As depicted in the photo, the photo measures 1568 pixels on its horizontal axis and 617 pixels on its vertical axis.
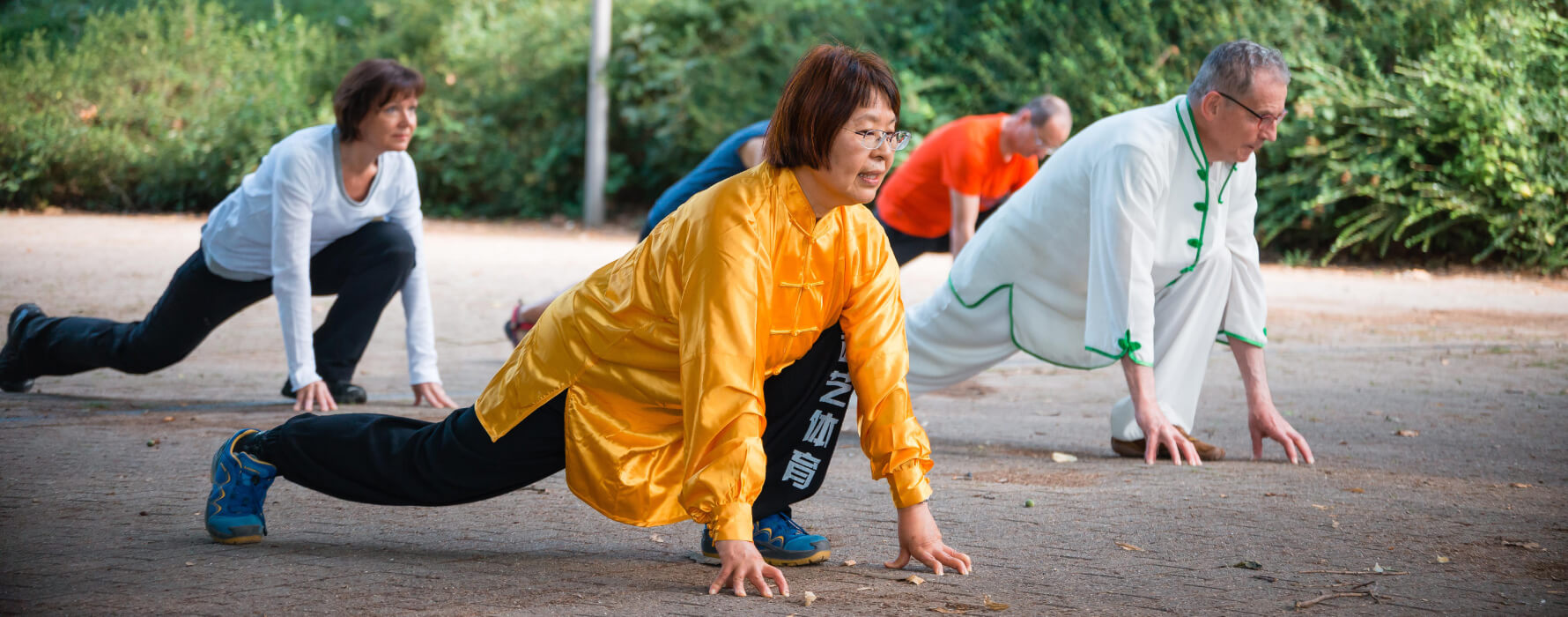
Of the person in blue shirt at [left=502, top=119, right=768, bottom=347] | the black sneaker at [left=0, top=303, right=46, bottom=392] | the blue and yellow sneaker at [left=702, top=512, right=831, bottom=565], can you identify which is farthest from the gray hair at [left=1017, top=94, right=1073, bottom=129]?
the black sneaker at [left=0, top=303, right=46, bottom=392]

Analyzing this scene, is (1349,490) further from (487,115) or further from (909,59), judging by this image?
(487,115)

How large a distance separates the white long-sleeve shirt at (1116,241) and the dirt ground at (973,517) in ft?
1.51

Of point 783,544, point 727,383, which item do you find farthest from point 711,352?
point 783,544

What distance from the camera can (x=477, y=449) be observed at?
2811 mm

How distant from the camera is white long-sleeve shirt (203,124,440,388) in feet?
15.4

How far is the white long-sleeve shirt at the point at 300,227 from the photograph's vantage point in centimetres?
468

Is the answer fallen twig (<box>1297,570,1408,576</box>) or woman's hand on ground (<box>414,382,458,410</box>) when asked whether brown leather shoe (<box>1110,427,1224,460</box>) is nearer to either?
fallen twig (<box>1297,570,1408,576</box>)

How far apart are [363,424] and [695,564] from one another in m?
0.79

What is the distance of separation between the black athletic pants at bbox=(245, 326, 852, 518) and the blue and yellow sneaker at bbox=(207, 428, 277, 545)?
0.03 metres

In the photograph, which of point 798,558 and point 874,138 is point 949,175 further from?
point 874,138

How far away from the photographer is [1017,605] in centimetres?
273

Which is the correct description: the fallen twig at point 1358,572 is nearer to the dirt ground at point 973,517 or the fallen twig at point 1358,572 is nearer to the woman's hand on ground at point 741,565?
the dirt ground at point 973,517

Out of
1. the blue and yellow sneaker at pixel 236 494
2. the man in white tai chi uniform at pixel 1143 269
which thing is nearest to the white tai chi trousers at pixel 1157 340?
the man in white tai chi uniform at pixel 1143 269

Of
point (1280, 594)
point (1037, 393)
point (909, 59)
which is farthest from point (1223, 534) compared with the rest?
point (909, 59)
